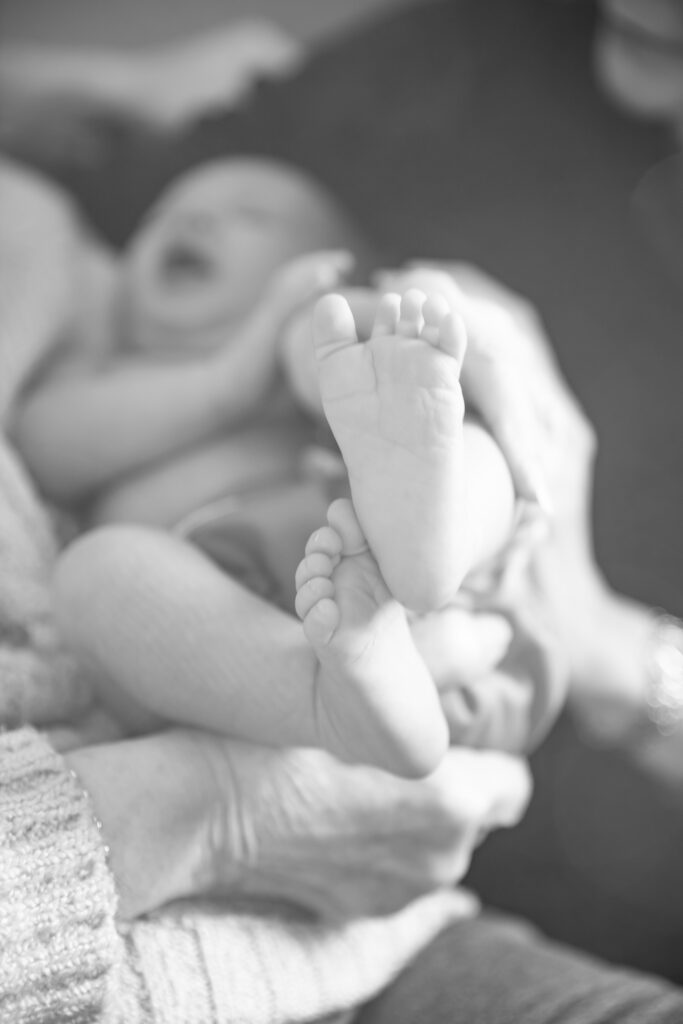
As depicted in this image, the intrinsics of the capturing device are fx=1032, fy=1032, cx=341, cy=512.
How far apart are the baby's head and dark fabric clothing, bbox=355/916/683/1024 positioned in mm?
605

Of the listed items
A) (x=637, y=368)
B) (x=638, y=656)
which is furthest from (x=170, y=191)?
(x=638, y=656)

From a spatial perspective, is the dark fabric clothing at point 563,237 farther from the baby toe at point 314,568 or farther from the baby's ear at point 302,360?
the baby toe at point 314,568

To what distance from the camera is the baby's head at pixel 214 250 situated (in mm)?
1039

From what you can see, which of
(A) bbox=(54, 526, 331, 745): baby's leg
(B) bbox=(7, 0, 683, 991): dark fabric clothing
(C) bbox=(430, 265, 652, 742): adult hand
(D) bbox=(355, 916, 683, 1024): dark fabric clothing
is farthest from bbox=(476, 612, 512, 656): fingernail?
(B) bbox=(7, 0, 683, 991): dark fabric clothing

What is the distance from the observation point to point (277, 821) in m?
A: 0.67

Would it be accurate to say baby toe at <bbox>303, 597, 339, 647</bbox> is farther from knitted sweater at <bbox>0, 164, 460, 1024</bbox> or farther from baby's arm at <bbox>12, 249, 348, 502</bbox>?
baby's arm at <bbox>12, 249, 348, 502</bbox>

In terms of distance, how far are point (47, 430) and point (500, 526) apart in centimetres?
49

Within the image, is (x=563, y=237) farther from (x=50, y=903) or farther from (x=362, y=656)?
(x=50, y=903)

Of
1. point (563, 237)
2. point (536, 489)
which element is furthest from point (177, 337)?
point (536, 489)

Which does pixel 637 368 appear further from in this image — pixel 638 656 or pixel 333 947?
pixel 333 947

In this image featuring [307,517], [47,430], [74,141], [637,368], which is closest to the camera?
[307,517]

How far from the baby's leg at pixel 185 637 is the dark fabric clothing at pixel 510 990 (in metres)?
0.28

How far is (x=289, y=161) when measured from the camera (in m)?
1.16

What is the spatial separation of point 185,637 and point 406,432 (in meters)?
0.20
